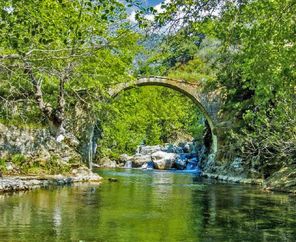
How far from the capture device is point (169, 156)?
40656 millimetres

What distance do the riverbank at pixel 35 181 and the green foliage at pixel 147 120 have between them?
4.00 m

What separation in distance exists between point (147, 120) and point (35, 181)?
1138 inches

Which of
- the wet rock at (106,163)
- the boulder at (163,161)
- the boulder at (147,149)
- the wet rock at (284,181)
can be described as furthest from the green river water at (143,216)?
the boulder at (147,149)

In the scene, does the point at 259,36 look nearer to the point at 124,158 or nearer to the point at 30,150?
the point at 30,150

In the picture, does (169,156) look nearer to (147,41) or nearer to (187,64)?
(187,64)

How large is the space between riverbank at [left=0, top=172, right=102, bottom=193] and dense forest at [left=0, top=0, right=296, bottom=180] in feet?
6.92

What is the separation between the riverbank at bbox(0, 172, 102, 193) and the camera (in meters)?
17.0

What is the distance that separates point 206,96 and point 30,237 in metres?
23.3

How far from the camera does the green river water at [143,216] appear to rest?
391 inches

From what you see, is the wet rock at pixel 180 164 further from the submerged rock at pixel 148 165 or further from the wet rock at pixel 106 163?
the wet rock at pixel 106 163

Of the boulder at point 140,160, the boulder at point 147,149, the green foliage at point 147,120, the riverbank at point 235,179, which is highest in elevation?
the green foliage at point 147,120

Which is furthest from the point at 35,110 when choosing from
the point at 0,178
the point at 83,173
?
the point at 0,178

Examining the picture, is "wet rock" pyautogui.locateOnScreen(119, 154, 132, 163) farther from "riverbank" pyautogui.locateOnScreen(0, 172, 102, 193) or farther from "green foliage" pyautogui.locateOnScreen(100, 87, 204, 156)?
"riverbank" pyautogui.locateOnScreen(0, 172, 102, 193)

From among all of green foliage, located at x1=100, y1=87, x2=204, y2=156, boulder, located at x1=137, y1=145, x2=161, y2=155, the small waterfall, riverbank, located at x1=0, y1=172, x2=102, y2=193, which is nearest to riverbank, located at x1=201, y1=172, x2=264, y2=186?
green foliage, located at x1=100, y1=87, x2=204, y2=156
